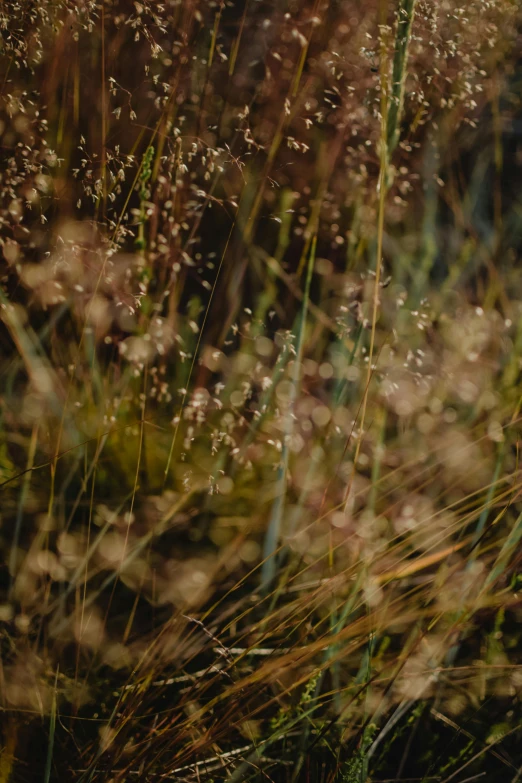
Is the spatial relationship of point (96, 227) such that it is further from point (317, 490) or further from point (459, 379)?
point (459, 379)

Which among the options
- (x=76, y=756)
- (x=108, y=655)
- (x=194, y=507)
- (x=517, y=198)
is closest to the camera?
(x=76, y=756)

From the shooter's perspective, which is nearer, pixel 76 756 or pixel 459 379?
pixel 76 756

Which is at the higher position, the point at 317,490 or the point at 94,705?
the point at 317,490

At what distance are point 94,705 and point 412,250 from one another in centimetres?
131

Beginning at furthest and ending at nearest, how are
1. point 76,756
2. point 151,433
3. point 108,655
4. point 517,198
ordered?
point 517,198, point 151,433, point 108,655, point 76,756

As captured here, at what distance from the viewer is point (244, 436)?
118 centimetres

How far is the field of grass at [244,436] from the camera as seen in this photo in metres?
0.71

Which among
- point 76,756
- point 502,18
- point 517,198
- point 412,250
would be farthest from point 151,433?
point 517,198

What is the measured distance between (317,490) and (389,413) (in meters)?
0.32

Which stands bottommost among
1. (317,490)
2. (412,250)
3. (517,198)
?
(317,490)

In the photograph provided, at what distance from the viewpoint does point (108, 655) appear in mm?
816

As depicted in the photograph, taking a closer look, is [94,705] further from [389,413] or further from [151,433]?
[389,413]

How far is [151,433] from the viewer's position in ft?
3.87

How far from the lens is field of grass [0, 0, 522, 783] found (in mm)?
708
